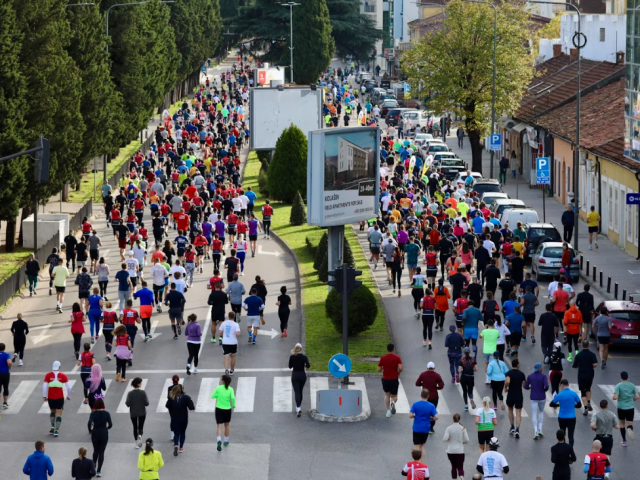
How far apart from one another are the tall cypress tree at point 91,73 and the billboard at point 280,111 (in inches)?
299

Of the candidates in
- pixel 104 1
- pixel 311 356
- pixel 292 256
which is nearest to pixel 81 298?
pixel 311 356

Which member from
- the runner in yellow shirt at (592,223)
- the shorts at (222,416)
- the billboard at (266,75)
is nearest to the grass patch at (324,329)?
the shorts at (222,416)

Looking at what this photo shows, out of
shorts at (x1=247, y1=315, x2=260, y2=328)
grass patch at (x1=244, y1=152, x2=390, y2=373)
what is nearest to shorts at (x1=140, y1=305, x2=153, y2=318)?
shorts at (x1=247, y1=315, x2=260, y2=328)

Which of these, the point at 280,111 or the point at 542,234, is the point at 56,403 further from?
the point at 280,111

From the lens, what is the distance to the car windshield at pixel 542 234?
43.5 metres

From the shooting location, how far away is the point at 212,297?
103ft

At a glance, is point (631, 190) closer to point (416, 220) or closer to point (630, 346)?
point (416, 220)

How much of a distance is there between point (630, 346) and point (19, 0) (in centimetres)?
2380

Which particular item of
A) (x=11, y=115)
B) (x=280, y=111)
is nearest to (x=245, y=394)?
(x=11, y=115)

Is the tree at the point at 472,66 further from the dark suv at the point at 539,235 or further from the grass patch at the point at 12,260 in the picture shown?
the grass patch at the point at 12,260

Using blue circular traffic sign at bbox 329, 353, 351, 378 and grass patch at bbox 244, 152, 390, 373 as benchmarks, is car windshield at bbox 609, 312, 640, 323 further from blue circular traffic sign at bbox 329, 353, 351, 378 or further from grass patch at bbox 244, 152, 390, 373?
blue circular traffic sign at bbox 329, 353, 351, 378

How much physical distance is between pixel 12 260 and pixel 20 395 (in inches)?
706

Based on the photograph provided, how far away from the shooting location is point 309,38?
115125 millimetres

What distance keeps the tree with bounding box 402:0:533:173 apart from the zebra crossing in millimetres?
41001
